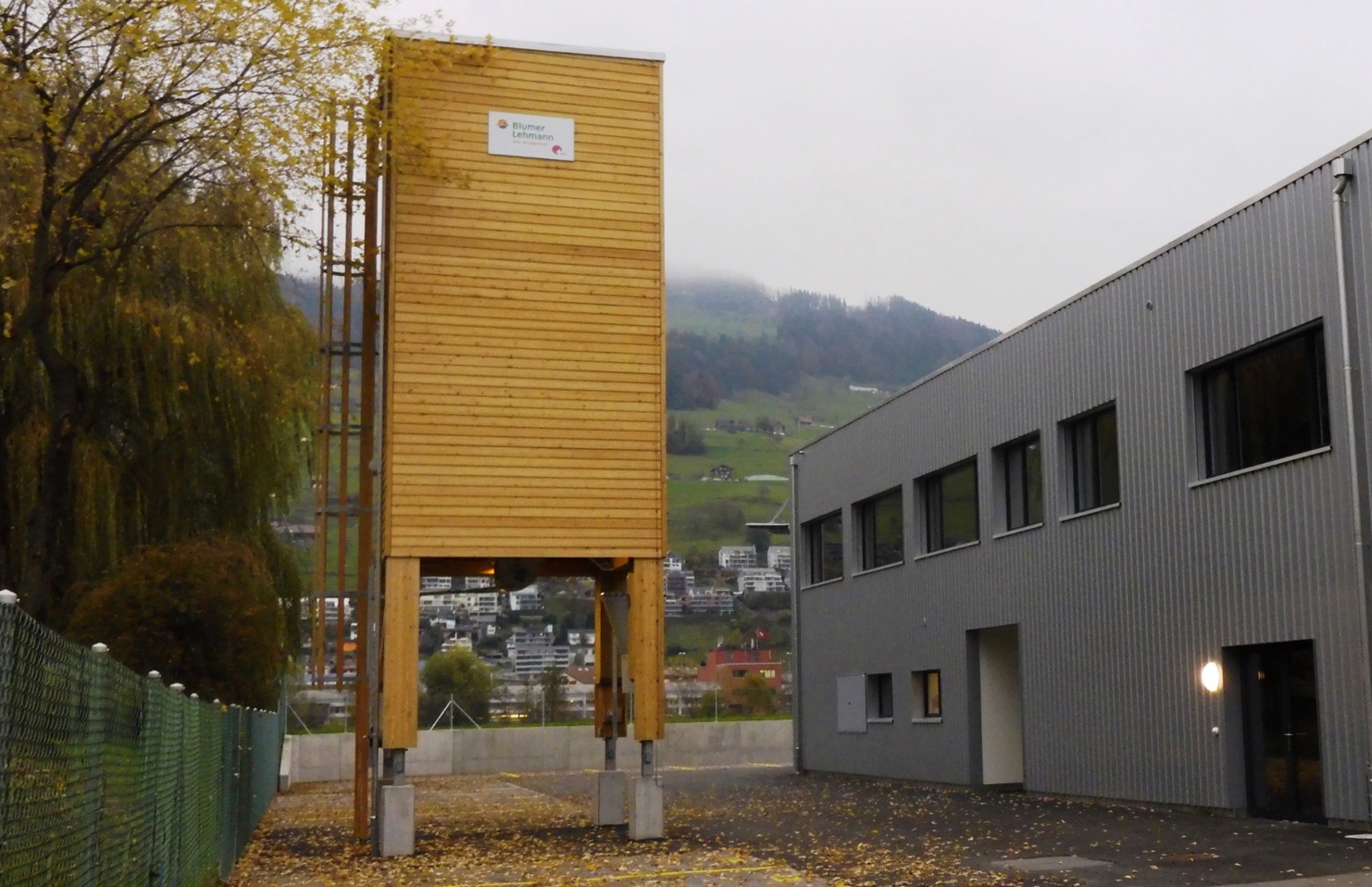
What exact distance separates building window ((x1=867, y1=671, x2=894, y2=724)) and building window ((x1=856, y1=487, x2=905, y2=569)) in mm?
2238

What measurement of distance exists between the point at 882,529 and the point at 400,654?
1421cm

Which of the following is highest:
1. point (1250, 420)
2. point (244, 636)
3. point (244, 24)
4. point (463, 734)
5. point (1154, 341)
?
point (244, 24)

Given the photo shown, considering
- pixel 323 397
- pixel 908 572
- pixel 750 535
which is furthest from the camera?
pixel 750 535

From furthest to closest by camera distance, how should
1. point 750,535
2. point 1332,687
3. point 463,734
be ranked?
point 750,535 → point 463,734 → point 1332,687

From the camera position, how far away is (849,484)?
29422 mm

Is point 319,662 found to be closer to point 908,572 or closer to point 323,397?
point 323,397

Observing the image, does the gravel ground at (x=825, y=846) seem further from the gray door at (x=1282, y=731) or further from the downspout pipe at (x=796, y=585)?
the downspout pipe at (x=796, y=585)

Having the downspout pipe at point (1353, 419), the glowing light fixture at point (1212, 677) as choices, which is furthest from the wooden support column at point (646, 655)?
the downspout pipe at point (1353, 419)

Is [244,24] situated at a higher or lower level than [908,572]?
higher

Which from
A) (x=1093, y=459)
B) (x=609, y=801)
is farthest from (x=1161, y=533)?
(x=609, y=801)

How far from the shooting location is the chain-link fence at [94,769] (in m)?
3.93

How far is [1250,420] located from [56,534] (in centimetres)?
1464

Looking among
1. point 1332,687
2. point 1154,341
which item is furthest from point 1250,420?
point 1332,687

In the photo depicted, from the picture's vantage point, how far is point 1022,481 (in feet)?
73.8
